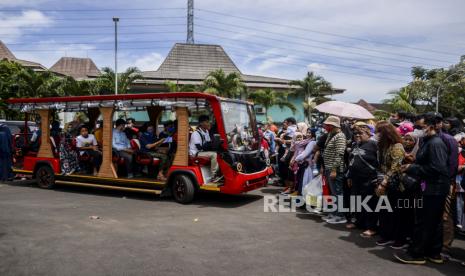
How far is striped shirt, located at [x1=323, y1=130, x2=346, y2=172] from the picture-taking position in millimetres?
7105

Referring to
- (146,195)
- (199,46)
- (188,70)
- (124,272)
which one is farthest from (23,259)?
(199,46)

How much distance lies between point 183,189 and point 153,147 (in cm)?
203

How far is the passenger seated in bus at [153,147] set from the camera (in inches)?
385

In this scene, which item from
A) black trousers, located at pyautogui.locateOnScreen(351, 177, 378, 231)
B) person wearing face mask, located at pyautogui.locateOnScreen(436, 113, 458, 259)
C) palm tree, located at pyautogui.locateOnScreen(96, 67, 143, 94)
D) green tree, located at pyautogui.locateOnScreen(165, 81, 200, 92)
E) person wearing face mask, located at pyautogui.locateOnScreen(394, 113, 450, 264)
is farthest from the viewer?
palm tree, located at pyautogui.locateOnScreen(96, 67, 143, 94)

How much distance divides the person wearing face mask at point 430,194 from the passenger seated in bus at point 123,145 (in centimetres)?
700

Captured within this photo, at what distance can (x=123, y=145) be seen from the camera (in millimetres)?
10555

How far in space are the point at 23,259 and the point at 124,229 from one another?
180cm

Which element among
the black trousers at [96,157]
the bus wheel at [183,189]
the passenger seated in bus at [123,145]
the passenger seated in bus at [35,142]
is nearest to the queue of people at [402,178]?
the bus wheel at [183,189]

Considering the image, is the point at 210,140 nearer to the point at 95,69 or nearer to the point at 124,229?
the point at 124,229

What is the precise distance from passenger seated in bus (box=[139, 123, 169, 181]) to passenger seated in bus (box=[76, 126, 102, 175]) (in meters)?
1.22

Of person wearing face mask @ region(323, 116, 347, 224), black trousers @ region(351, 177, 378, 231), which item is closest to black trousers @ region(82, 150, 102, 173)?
person wearing face mask @ region(323, 116, 347, 224)

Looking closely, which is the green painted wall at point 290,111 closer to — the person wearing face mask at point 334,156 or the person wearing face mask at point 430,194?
the person wearing face mask at point 334,156

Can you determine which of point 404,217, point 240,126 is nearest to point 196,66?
point 240,126

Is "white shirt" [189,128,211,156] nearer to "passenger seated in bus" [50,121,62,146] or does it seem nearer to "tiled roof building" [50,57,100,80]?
"passenger seated in bus" [50,121,62,146]
